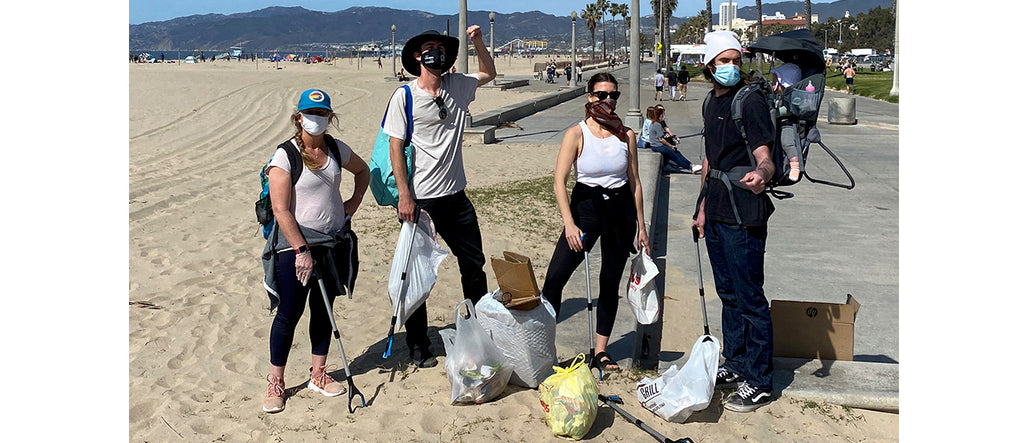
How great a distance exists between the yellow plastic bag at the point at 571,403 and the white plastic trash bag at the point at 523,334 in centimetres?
39

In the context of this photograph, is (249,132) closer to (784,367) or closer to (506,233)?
(506,233)

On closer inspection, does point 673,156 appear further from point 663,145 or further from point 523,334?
point 523,334

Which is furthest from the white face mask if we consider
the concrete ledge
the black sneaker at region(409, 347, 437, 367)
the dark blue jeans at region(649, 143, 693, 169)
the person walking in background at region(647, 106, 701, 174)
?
the concrete ledge

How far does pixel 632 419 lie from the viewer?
13.7 ft

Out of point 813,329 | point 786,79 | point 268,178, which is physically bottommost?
point 813,329

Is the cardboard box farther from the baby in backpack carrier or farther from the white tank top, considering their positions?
the white tank top

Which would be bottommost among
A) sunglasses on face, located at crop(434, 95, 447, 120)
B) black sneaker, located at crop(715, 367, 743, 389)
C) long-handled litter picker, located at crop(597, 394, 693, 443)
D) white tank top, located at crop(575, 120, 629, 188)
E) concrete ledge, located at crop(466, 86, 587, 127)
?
long-handled litter picker, located at crop(597, 394, 693, 443)

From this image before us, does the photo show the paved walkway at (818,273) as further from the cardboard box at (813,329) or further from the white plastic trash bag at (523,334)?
the white plastic trash bag at (523,334)

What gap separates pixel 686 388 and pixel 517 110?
20.0 metres

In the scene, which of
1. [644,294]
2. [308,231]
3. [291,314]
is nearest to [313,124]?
[308,231]

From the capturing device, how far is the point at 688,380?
431 centimetres

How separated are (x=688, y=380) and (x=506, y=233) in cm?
449

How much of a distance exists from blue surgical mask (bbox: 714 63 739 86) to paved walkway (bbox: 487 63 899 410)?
5.31 feet

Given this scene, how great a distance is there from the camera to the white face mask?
4230 millimetres
